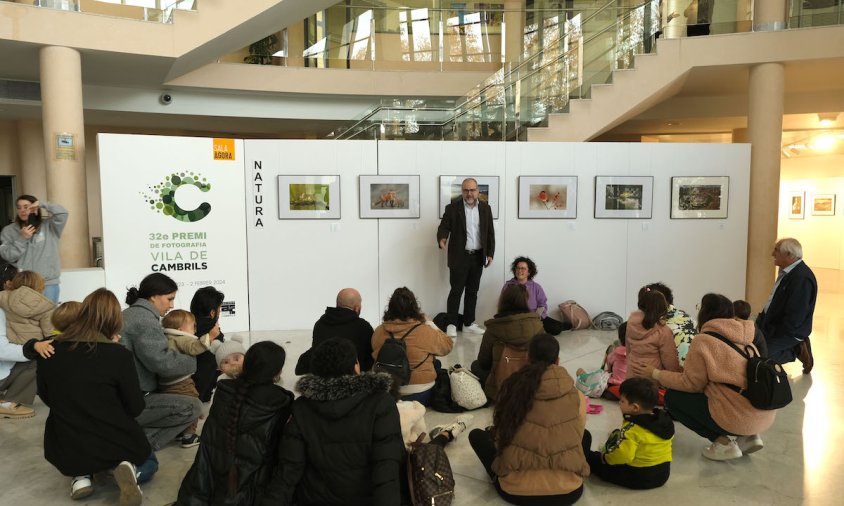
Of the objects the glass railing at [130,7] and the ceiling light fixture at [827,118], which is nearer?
the glass railing at [130,7]

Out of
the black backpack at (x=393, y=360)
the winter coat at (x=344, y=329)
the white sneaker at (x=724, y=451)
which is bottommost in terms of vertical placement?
the white sneaker at (x=724, y=451)

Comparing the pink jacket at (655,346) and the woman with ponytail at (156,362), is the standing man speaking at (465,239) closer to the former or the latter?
the pink jacket at (655,346)

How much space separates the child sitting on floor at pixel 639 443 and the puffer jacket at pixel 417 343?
55.0 inches

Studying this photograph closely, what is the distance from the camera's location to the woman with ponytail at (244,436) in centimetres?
301

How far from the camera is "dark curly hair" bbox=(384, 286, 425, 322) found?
4.59m

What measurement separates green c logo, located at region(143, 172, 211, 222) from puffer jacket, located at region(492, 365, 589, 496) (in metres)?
5.84

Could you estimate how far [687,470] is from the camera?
12.8 ft

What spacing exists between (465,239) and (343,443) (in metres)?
5.19

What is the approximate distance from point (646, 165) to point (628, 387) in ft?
19.3

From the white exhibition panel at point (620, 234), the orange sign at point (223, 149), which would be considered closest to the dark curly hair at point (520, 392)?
the white exhibition panel at point (620, 234)

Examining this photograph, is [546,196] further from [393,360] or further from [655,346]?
[393,360]

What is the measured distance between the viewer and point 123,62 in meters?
9.70

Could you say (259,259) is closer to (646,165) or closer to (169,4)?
(169,4)

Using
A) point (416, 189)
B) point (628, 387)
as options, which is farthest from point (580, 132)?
point (628, 387)
